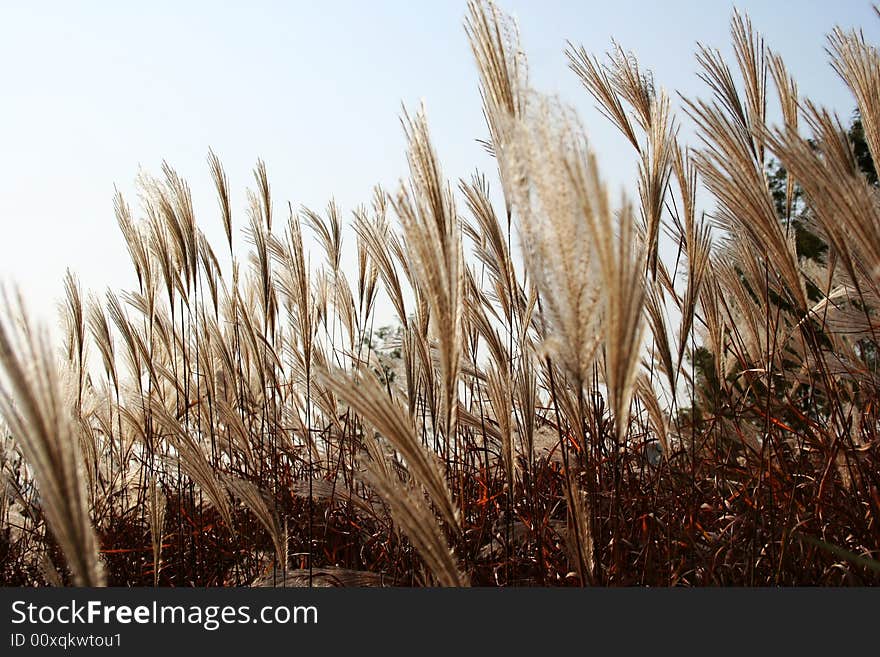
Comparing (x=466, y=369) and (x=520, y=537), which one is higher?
(x=466, y=369)

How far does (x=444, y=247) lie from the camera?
1.33m

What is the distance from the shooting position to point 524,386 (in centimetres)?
204

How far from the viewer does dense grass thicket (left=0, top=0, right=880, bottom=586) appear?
1128mm

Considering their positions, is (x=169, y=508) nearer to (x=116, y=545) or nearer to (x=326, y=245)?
(x=116, y=545)

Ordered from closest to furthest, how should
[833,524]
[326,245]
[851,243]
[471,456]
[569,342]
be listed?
1. [569,342]
2. [851,243]
3. [833,524]
4. [471,456]
5. [326,245]

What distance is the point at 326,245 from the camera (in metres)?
3.82

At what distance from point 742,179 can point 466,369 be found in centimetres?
153

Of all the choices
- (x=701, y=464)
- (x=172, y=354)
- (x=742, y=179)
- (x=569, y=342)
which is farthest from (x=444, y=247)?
(x=172, y=354)

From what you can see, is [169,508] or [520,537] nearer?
[520,537]

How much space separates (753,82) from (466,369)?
1.42 meters

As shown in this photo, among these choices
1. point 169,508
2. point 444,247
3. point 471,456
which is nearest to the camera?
point 444,247


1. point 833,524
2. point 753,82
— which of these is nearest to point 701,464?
point 833,524

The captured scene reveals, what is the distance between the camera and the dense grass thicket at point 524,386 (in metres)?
1.13

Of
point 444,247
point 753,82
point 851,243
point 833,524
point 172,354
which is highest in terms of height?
point 753,82
